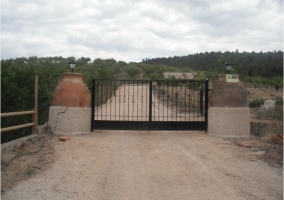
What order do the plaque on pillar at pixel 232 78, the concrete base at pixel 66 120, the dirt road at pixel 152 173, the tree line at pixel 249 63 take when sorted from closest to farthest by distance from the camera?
the dirt road at pixel 152 173 < the concrete base at pixel 66 120 < the plaque on pillar at pixel 232 78 < the tree line at pixel 249 63

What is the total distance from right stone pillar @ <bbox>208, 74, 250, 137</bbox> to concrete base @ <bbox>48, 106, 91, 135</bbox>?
15.1ft

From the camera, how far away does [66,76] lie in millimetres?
11836

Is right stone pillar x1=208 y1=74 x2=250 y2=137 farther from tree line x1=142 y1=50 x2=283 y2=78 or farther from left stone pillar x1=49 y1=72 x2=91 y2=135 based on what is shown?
tree line x1=142 y1=50 x2=283 y2=78

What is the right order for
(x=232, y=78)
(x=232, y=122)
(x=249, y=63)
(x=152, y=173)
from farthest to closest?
(x=249, y=63), (x=232, y=78), (x=232, y=122), (x=152, y=173)

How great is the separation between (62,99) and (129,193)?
21.3 feet

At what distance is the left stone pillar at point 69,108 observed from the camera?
37.8 ft

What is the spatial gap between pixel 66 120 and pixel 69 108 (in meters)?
0.42

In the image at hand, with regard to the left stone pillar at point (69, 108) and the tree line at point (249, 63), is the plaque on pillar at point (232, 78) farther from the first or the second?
the tree line at point (249, 63)

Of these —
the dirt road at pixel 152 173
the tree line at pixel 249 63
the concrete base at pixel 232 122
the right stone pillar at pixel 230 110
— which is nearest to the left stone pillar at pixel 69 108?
the dirt road at pixel 152 173

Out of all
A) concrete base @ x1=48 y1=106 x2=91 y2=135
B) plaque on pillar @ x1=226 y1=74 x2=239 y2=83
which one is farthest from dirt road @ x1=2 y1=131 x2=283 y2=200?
plaque on pillar @ x1=226 y1=74 x2=239 y2=83

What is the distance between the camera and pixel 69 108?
11516 millimetres

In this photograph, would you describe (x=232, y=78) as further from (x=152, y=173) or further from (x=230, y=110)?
(x=152, y=173)

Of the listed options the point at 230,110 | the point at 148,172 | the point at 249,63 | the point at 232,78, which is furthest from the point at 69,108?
the point at 249,63

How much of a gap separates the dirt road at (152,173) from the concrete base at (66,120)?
0.87 m
